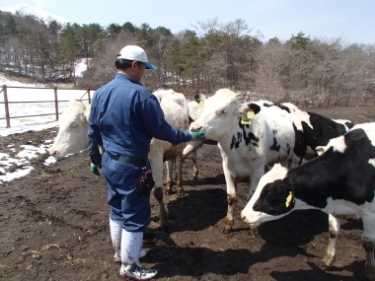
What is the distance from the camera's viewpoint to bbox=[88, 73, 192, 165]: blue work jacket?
112 inches

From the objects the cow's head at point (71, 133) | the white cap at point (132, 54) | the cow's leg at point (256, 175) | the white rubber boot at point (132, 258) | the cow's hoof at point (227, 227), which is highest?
the white cap at point (132, 54)

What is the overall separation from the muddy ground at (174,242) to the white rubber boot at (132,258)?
21 centimetres

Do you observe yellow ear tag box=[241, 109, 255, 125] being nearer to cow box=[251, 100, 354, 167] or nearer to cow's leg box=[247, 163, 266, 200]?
cow's leg box=[247, 163, 266, 200]

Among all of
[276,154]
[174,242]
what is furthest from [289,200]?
[276,154]

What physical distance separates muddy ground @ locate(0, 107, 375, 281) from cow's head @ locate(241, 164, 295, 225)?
2.83 feet

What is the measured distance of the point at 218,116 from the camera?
394cm

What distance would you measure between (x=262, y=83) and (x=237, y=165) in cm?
2747

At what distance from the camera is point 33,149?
27.1 ft

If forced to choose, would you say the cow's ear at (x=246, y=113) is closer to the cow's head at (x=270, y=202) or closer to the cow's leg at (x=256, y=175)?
the cow's leg at (x=256, y=175)

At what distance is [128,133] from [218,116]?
4.61ft

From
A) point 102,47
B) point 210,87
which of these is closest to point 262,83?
point 210,87

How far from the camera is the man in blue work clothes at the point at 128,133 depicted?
2863 millimetres

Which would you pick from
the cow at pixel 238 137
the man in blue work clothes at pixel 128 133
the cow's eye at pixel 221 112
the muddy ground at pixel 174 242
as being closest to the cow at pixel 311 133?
the cow at pixel 238 137

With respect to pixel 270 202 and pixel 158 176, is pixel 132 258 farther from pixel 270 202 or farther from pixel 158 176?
pixel 270 202
